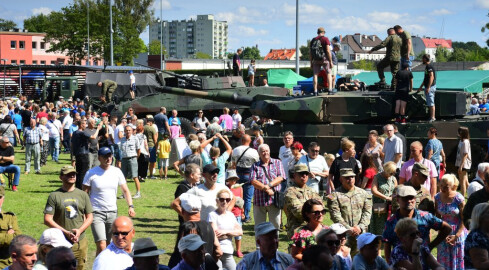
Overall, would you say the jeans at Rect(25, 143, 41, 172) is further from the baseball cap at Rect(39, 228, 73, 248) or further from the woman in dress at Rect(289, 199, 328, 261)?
the woman in dress at Rect(289, 199, 328, 261)

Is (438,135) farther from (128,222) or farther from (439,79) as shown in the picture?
(439,79)

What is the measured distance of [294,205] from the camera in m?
8.38

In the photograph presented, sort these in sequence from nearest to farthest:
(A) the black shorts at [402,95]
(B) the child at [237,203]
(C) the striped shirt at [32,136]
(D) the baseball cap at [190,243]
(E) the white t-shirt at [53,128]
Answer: (D) the baseball cap at [190,243] → (B) the child at [237,203] → (A) the black shorts at [402,95] → (C) the striped shirt at [32,136] → (E) the white t-shirt at [53,128]

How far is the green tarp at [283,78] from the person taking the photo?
1504 inches

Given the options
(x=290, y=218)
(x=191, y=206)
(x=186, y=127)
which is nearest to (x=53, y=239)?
(x=191, y=206)

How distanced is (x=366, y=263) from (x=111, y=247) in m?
2.37

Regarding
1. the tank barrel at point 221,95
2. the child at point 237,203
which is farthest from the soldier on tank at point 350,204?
the tank barrel at point 221,95

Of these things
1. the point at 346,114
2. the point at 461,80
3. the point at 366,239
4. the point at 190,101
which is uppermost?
the point at 461,80

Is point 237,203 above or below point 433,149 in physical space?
below

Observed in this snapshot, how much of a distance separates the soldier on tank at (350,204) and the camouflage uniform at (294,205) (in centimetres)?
25

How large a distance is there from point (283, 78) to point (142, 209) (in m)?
24.4

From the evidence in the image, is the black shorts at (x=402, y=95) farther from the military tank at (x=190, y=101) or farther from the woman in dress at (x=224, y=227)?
the military tank at (x=190, y=101)

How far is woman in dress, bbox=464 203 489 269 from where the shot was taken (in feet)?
20.8

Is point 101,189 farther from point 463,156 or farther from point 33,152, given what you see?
point 33,152
